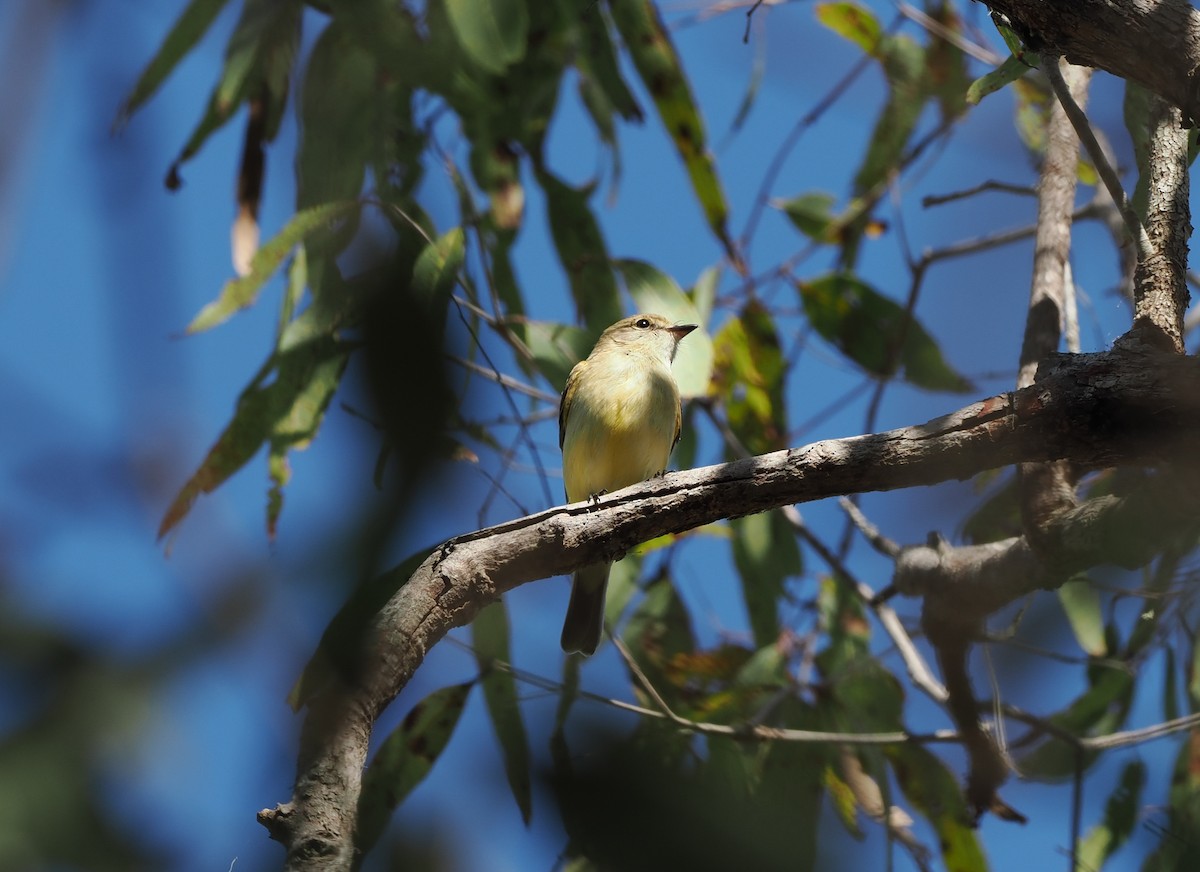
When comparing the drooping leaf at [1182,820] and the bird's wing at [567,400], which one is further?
the bird's wing at [567,400]

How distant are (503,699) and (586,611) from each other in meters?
2.36

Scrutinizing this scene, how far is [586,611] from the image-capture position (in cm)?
492

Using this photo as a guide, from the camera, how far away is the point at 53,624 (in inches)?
38.5

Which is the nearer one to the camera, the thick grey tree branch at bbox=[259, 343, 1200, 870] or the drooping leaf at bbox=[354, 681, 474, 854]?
the drooping leaf at bbox=[354, 681, 474, 854]

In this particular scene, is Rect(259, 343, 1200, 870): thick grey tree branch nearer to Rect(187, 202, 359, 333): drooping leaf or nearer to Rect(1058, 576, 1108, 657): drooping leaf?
Rect(187, 202, 359, 333): drooping leaf

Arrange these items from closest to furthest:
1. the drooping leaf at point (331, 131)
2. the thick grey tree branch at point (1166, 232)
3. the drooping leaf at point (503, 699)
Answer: the drooping leaf at point (503, 699) < the drooping leaf at point (331, 131) < the thick grey tree branch at point (1166, 232)

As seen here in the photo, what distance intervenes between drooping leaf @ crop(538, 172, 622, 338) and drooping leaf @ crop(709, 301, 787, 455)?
545mm

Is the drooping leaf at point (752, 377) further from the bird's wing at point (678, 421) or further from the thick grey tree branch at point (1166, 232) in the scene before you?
the thick grey tree branch at point (1166, 232)

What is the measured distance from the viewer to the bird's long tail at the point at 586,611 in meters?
4.86

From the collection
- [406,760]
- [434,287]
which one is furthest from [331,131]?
[406,760]

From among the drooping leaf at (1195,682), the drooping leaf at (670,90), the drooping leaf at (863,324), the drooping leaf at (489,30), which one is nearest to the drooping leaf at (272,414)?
the drooping leaf at (489,30)

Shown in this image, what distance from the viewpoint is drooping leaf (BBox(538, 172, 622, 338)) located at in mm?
5309

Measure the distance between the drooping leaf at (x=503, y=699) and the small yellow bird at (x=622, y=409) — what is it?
1.71 metres

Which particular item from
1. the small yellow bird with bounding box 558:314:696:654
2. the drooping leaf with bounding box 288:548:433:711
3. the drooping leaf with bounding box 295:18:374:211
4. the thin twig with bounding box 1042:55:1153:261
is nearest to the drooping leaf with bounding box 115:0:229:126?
the small yellow bird with bounding box 558:314:696:654
